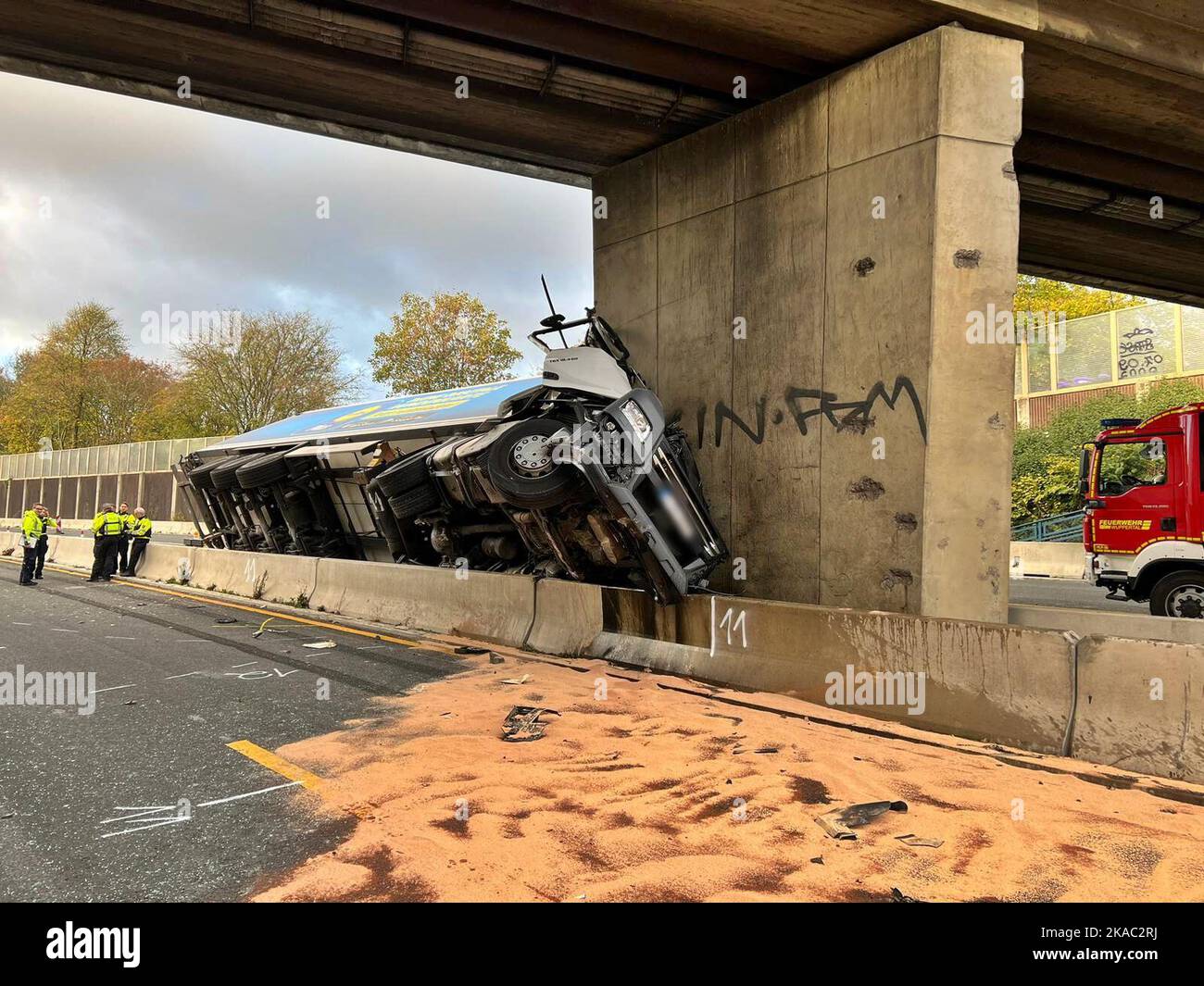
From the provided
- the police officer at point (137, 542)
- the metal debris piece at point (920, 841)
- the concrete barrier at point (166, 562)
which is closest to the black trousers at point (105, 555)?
the police officer at point (137, 542)

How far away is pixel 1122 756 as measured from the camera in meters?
4.53

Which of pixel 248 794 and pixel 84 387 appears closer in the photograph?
pixel 248 794

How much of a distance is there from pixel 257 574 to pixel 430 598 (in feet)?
15.7

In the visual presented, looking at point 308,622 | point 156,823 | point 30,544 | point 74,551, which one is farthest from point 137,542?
point 156,823

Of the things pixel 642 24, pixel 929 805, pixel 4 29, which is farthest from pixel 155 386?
pixel 929 805

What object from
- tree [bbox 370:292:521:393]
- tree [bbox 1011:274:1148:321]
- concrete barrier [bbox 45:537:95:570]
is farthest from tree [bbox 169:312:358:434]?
tree [bbox 1011:274:1148:321]

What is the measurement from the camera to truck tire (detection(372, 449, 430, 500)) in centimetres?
964

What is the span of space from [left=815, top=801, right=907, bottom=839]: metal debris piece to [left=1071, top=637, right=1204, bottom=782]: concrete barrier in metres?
1.54

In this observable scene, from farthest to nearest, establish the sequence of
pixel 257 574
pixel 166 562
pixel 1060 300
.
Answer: pixel 1060 300, pixel 166 562, pixel 257 574

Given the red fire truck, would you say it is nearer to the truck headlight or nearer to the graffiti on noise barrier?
the graffiti on noise barrier

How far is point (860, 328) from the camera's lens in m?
7.34

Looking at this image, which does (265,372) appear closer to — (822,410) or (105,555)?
(105,555)

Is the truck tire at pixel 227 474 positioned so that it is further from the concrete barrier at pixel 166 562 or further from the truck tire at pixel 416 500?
the truck tire at pixel 416 500

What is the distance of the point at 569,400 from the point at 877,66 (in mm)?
4147
